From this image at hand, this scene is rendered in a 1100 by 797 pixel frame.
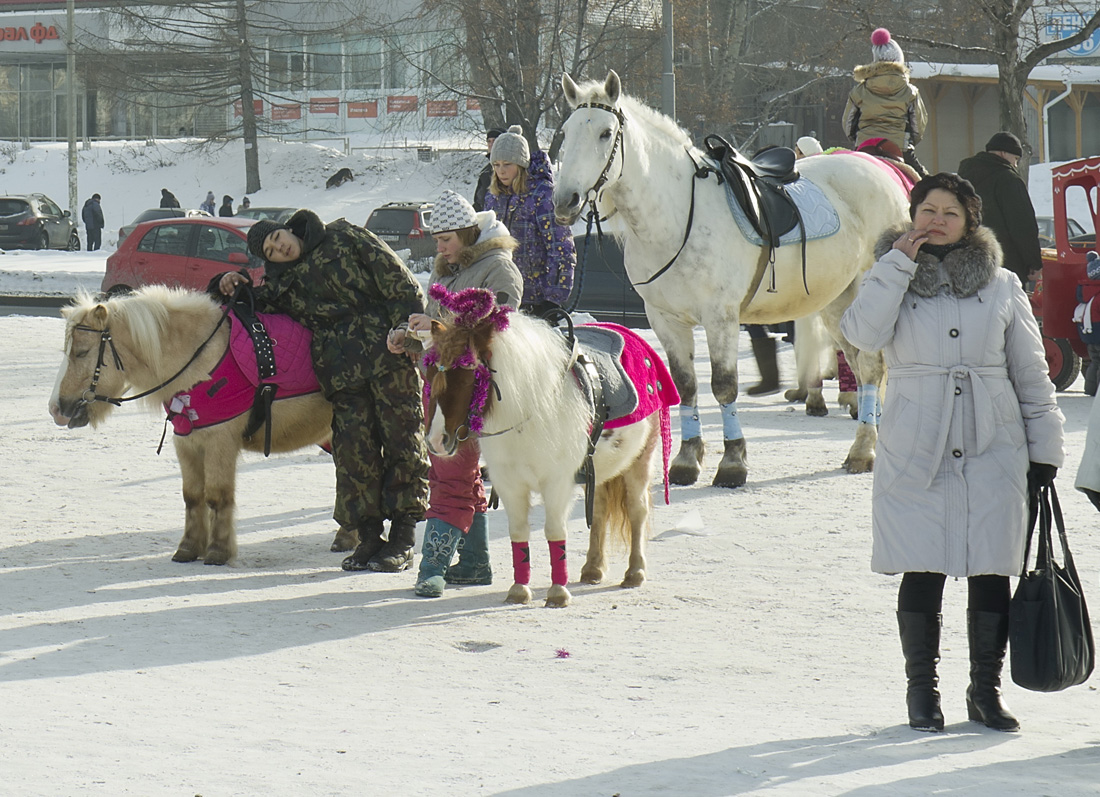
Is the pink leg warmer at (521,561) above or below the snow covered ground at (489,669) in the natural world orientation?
above

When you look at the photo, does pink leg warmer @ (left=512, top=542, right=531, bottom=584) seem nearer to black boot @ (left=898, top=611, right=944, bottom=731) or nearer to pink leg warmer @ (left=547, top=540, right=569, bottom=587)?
pink leg warmer @ (left=547, top=540, right=569, bottom=587)

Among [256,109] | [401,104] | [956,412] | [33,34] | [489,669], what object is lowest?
[489,669]

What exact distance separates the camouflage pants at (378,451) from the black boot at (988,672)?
11.0 ft

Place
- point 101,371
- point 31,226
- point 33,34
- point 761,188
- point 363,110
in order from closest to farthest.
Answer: point 101,371 < point 761,188 < point 31,226 < point 363,110 < point 33,34

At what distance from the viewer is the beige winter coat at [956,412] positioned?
15.1ft

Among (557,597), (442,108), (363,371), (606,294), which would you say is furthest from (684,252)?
(442,108)

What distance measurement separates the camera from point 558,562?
640 cm

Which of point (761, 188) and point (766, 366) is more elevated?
point (761, 188)

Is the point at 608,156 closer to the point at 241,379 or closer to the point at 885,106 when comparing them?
the point at 241,379

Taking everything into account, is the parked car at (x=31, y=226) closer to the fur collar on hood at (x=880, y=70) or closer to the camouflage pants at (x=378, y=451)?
the fur collar on hood at (x=880, y=70)

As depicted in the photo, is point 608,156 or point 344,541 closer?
point 344,541

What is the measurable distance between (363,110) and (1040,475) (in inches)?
2017

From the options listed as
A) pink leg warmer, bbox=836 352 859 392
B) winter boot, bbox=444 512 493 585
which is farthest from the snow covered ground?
pink leg warmer, bbox=836 352 859 392

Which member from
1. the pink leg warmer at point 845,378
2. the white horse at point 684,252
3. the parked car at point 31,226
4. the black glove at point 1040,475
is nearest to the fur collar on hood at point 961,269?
the black glove at point 1040,475
